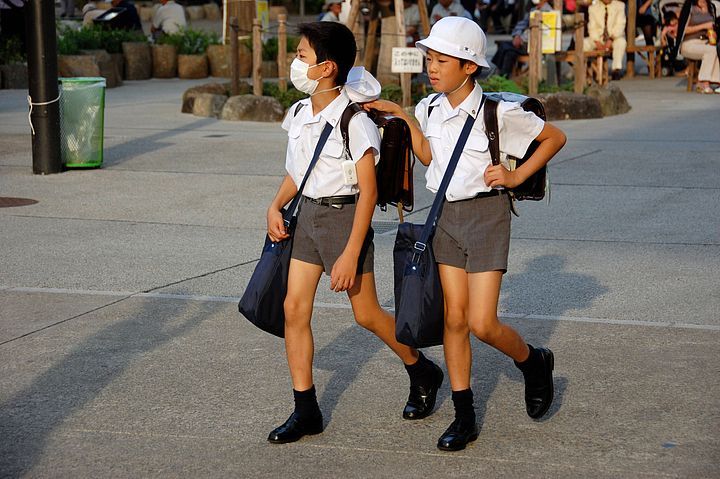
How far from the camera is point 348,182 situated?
4254 millimetres

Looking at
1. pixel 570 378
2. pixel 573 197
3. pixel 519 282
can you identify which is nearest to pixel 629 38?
pixel 573 197

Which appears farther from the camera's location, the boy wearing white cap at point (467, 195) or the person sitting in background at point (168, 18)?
the person sitting in background at point (168, 18)

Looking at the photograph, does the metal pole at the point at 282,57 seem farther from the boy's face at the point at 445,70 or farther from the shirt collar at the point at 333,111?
the boy's face at the point at 445,70

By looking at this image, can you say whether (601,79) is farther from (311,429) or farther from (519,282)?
(311,429)

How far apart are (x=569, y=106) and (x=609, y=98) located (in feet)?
3.09

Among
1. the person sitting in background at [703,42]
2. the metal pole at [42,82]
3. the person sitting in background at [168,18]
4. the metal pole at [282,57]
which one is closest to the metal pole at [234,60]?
the metal pole at [282,57]

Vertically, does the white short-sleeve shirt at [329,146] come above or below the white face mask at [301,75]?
below

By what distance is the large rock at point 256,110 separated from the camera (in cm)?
1594

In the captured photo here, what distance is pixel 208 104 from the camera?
16.5m

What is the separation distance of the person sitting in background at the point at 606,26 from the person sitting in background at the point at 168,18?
10.1 meters

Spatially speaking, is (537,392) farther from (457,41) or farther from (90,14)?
(90,14)

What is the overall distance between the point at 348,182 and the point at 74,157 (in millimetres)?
7723

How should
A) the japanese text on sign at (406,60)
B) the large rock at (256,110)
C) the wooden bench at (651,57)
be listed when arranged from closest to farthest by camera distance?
the japanese text on sign at (406,60) < the large rock at (256,110) < the wooden bench at (651,57)

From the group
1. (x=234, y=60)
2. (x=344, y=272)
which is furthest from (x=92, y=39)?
(x=344, y=272)
